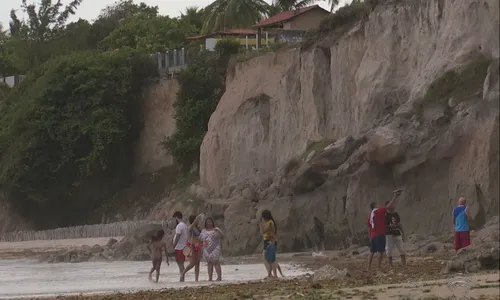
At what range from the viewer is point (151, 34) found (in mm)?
69188

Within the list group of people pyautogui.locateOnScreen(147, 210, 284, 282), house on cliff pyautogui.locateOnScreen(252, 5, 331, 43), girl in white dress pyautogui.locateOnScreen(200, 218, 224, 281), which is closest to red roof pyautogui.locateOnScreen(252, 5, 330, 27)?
house on cliff pyautogui.locateOnScreen(252, 5, 331, 43)

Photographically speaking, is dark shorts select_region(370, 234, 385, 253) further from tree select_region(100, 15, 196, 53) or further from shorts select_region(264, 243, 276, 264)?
tree select_region(100, 15, 196, 53)

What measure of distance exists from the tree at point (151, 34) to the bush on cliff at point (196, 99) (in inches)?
643

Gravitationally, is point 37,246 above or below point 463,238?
below

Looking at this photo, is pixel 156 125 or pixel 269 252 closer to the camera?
pixel 269 252

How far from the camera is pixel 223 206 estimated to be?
3772 cm

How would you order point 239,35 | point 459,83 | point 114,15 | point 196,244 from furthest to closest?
point 114,15
point 239,35
point 459,83
point 196,244

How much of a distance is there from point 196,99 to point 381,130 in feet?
75.3

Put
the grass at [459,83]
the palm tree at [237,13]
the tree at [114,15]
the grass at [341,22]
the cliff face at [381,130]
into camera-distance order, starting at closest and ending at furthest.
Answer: the grass at [459,83] → the cliff face at [381,130] → the grass at [341,22] → the palm tree at [237,13] → the tree at [114,15]

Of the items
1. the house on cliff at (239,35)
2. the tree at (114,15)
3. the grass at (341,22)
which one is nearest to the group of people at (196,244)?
the grass at (341,22)

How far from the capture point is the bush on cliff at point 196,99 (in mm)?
50062

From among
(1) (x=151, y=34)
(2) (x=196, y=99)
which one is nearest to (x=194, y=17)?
(1) (x=151, y=34)

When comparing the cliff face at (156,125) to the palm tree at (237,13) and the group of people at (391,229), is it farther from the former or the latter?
the group of people at (391,229)

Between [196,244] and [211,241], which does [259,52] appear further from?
[211,241]
